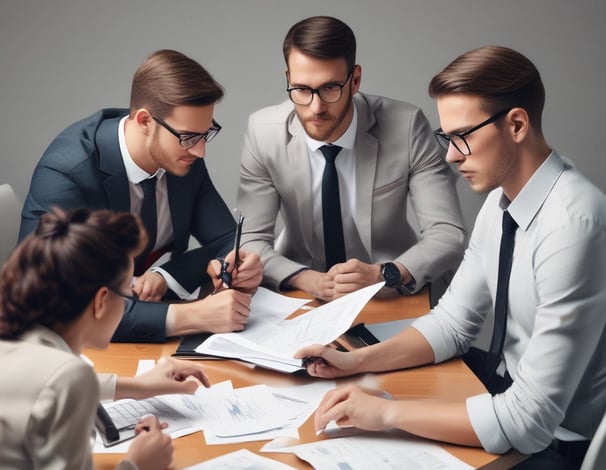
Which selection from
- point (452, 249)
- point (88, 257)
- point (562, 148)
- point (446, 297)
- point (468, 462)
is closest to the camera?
point (88, 257)

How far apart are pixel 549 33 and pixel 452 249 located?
1812 mm

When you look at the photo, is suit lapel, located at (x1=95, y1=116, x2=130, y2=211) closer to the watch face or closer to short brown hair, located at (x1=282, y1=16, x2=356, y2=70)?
short brown hair, located at (x1=282, y1=16, x2=356, y2=70)

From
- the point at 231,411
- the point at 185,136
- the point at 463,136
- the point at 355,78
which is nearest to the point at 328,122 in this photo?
the point at 355,78

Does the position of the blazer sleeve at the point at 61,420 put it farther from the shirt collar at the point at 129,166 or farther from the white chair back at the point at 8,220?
the white chair back at the point at 8,220

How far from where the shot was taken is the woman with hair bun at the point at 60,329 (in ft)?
4.13

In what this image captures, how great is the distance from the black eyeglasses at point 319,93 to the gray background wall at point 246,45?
1.41 m

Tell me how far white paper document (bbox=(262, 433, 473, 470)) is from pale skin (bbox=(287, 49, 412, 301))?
2.56 ft

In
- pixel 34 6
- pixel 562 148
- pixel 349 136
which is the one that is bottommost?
pixel 562 148

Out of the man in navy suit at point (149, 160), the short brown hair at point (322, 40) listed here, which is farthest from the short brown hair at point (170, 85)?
the short brown hair at point (322, 40)

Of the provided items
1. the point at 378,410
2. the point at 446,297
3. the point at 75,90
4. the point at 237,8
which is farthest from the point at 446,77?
the point at 75,90

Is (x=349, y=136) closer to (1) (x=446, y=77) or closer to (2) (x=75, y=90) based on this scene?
(1) (x=446, y=77)

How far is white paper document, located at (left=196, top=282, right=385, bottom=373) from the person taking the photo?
1976mm

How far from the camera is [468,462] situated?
159cm

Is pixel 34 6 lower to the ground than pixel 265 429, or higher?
higher
